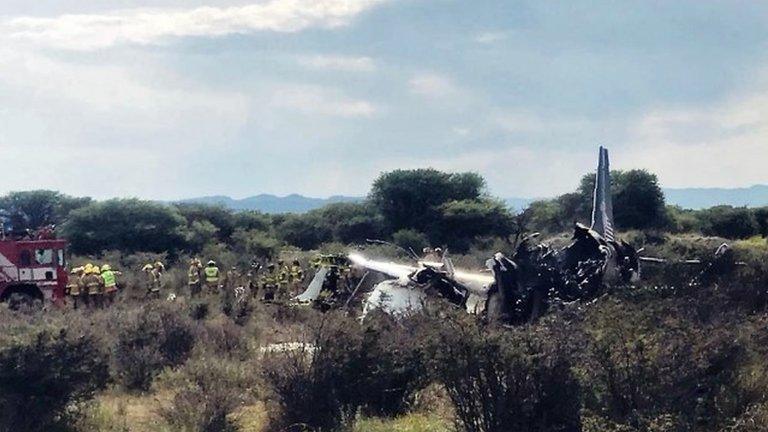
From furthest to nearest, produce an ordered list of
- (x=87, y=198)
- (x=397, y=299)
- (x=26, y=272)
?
(x=87, y=198)
(x=26, y=272)
(x=397, y=299)

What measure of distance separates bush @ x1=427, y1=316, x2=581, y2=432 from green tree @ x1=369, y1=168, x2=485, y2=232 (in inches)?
1605

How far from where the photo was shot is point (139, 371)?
1196cm

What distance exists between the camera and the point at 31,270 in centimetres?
2347

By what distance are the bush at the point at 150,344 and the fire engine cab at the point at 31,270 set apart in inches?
392

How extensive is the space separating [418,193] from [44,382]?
43701mm

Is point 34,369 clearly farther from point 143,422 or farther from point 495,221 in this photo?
point 495,221

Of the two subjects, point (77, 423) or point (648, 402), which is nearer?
point (648, 402)

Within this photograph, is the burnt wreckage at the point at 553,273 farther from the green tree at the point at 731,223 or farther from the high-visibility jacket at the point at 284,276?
the green tree at the point at 731,223

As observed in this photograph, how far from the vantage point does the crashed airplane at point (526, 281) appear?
12531mm

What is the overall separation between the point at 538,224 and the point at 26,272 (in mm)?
31767

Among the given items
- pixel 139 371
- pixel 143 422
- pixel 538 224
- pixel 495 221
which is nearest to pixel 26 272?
pixel 139 371

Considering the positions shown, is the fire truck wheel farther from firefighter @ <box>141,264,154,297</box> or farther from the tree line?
the tree line

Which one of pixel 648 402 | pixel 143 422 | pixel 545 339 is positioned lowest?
pixel 143 422

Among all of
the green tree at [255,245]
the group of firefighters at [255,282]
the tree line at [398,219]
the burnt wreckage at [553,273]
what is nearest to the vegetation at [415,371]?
the burnt wreckage at [553,273]
